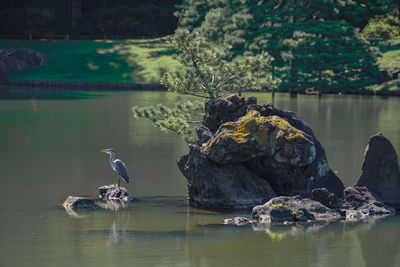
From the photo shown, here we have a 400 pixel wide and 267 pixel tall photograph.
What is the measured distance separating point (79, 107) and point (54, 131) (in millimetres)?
14513

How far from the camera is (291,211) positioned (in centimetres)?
2086

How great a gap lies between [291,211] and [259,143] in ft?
8.20

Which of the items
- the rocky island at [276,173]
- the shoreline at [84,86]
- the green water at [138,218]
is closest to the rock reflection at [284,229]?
the green water at [138,218]

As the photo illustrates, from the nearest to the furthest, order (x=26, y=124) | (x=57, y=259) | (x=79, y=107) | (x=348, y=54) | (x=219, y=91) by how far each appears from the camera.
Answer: (x=57, y=259) → (x=219, y=91) → (x=26, y=124) → (x=79, y=107) → (x=348, y=54)

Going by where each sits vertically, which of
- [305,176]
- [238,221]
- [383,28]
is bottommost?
[238,221]

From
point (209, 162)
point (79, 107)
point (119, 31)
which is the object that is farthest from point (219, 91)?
point (119, 31)

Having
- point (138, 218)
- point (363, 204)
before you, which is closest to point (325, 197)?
point (363, 204)

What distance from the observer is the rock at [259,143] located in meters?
22.3

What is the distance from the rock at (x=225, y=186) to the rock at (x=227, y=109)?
2.49 metres

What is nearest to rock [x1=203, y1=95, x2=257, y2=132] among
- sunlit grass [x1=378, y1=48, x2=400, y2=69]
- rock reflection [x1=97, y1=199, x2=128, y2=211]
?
rock reflection [x1=97, y1=199, x2=128, y2=211]

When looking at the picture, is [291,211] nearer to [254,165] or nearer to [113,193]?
[254,165]

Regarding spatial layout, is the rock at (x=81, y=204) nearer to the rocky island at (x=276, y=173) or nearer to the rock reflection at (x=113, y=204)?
the rock reflection at (x=113, y=204)

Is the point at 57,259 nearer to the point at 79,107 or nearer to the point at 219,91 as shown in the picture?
the point at 219,91

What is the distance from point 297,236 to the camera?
1938 centimetres
